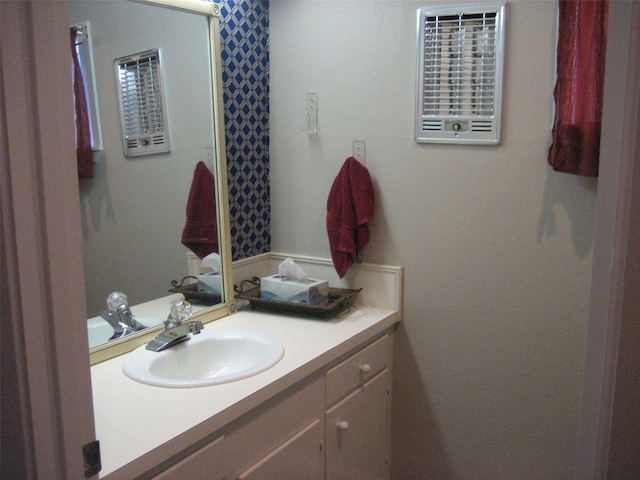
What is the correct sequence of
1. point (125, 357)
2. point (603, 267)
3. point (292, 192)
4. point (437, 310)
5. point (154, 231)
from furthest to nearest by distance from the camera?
point (292, 192), point (437, 310), point (154, 231), point (125, 357), point (603, 267)

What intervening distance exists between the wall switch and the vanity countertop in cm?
63

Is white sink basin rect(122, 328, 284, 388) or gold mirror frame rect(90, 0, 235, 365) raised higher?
gold mirror frame rect(90, 0, 235, 365)

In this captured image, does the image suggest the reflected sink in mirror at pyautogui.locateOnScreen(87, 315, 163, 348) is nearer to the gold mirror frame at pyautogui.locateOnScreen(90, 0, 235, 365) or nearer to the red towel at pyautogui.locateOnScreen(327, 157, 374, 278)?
the gold mirror frame at pyautogui.locateOnScreen(90, 0, 235, 365)

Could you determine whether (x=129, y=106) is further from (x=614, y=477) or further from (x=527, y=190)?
(x=614, y=477)

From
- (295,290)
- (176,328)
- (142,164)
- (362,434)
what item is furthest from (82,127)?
(362,434)

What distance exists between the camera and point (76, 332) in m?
0.84

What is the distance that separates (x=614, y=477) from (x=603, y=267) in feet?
0.99

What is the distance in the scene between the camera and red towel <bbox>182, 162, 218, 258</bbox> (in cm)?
199

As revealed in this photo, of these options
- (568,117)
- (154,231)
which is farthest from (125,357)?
(568,117)

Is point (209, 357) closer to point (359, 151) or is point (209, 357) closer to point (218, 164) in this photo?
point (218, 164)

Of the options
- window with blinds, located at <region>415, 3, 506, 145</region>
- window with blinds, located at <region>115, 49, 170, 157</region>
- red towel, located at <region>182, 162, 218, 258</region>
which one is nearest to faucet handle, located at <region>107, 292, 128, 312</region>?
red towel, located at <region>182, 162, 218, 258</region>

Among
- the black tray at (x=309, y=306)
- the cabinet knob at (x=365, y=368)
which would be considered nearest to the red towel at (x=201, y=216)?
the black tray at (x=309, y=306)

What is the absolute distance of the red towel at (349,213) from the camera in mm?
2141

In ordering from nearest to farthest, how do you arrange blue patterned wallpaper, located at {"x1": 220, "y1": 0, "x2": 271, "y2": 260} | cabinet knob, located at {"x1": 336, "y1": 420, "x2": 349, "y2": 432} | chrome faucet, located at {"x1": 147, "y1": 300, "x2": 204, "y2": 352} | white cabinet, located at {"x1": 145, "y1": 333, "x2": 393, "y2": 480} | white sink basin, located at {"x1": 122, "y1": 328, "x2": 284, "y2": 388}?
white cabinet, located at {"x1": 145, "y1": 333, "x2": 393, "y2": 480}, white sink basin, located at {"x1": 122, "y1": 328, "x2": 284, "y2": 388}, chrome faucet, located at {"x1": 147, "y1": 300, "x2": 204, "y2": 352}, cabinet knob, located at {"x1": 336, "y1": 420, "x2": 349, "y2": 432}, blue patterned wallpaper, located at {"x1": 220, "y1": 0, "x2": 271, "y2": 260}
